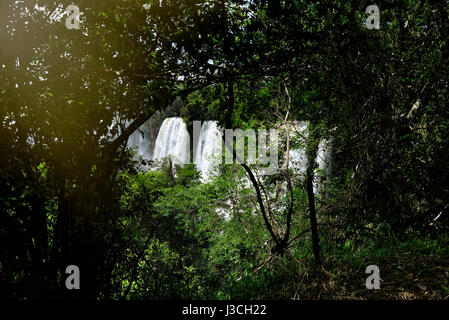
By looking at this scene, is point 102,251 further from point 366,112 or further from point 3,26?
point 366,112

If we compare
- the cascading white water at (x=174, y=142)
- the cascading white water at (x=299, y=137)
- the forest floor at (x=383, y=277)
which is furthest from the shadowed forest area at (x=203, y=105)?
the cascading white water at (x=174, y=142)

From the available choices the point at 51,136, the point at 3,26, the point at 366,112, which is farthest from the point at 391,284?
the point at 3,26

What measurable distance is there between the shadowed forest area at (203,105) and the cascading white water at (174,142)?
2258cm

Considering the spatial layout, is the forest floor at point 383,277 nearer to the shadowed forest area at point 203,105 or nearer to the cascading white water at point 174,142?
the shadowed forest area at point 203,105

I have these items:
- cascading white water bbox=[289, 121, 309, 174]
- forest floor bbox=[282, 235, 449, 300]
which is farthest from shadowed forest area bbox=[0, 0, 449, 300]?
cascading white water bbox=[289, 121, 309, 174]

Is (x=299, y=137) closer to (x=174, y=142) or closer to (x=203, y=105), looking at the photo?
(x=203, y=105)

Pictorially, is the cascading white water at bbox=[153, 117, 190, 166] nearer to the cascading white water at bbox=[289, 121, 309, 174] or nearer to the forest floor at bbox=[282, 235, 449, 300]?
the cascading white water at bbox=[289, 121, 309, 174]

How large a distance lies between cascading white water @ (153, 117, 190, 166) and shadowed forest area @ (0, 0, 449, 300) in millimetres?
22575

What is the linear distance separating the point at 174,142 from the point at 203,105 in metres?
23.9

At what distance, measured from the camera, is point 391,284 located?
2.79m

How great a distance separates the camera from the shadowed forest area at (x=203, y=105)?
2.26 m

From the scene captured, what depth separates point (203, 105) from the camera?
17.3 ft
